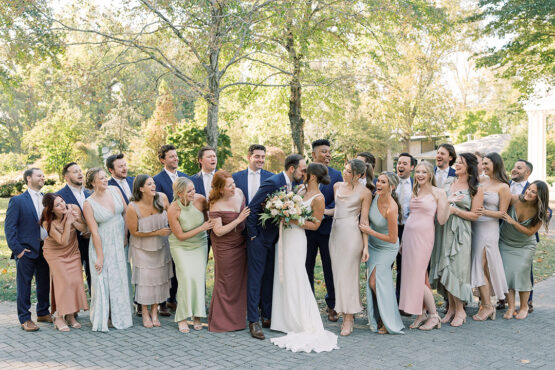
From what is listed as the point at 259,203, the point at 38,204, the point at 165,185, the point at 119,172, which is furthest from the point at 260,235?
the point at 38,204

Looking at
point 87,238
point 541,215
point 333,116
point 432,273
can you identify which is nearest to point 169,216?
point 87,238

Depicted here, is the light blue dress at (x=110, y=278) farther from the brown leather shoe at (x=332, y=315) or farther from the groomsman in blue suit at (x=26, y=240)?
the brown leather shoe at (x=332, y=315)

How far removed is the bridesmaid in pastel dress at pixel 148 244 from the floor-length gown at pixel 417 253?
10.4 feet

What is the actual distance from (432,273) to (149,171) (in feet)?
71.2

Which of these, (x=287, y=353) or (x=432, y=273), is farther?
(x=432, y=273)

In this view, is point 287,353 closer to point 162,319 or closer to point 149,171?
point 162,319

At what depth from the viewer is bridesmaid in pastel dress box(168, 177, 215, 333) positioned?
6488 millimetres

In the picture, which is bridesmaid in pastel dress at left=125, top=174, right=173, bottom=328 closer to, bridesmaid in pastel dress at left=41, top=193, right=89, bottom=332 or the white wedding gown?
bridesmaid in pastel dress at left=41, top=193, right=89, bottom=332

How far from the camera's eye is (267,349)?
5844 millimetres

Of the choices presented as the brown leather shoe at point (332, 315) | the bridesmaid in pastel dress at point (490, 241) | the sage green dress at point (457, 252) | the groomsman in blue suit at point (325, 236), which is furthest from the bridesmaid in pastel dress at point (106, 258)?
the bridesmaid in pastel dress at point (490, 241)

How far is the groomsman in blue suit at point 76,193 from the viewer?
687 cm

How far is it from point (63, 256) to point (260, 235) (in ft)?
8.64

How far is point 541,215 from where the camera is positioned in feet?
22.9

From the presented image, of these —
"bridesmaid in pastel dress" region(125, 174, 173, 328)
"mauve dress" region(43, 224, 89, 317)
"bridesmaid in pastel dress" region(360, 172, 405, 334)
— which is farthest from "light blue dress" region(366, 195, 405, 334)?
"mauve dress" region(43, 224, 89, 317)
